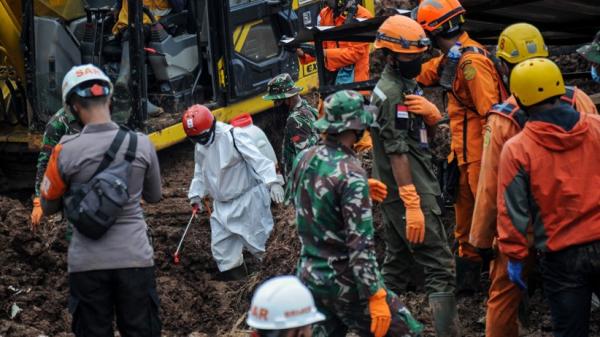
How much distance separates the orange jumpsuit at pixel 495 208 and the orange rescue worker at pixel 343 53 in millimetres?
5057

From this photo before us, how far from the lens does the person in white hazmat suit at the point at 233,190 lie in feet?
33.0

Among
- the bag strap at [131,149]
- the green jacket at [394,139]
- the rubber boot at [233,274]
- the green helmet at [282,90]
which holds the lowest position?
the rubber boot at [233,274]

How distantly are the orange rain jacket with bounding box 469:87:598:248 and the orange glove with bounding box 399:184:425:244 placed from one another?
45 cm

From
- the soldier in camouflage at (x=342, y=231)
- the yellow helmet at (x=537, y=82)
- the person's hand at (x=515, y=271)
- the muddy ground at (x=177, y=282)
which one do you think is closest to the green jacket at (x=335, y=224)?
the soldier in camouflage at (x=342, y=231)

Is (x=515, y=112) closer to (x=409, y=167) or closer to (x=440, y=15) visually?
(x=409, y=167)

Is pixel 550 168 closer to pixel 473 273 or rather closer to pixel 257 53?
pixel 473 273

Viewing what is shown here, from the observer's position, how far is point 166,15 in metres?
12.4

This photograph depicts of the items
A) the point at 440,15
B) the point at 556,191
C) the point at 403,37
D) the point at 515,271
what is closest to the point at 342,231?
the point at 515,271

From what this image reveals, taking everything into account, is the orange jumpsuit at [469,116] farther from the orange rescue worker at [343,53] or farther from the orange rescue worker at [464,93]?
the orange rescue worker at [343,53]

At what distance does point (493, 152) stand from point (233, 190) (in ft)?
13.0

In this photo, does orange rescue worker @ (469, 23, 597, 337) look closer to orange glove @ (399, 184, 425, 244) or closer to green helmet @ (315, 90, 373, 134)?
orange glove @ (399, 184, 425, 244)

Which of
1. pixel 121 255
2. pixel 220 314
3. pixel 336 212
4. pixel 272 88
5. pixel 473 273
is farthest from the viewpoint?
pixel 272 88

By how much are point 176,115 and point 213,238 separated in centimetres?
237

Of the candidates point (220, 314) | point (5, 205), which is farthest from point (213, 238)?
point (5, 205)
